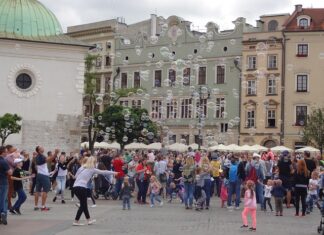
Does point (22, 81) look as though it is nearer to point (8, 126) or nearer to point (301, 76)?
point (8, 126)

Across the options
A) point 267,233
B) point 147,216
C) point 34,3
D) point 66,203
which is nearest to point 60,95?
point 34,3

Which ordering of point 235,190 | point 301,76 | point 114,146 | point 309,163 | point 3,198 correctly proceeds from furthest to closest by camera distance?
1. point 301,76
2. point 114,146
3. point 235,190
4. point 309,163
5. point 3,198

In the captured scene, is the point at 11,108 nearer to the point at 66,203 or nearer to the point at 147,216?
the point at 66,203

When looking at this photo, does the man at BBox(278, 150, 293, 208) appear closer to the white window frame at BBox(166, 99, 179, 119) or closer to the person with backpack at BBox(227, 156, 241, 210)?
the person with backpack at BBox(227, 156, 241, 210)

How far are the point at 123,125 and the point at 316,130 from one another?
14984 millimetres

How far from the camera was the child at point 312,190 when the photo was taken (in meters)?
18.6

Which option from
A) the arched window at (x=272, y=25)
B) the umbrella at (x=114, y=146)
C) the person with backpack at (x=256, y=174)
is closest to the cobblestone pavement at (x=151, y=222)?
the person with backpack at (x=256, y=174)

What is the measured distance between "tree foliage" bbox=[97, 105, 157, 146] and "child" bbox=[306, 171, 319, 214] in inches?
1149

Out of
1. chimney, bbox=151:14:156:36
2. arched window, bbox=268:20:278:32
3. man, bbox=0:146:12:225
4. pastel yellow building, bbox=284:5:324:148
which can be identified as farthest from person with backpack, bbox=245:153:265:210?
chimney, bbox=151:14:156:36

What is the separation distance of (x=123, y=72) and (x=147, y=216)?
52215mm

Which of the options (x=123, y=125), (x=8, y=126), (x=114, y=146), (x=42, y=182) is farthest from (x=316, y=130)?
(x=42, y=182)

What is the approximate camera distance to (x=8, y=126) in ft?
111

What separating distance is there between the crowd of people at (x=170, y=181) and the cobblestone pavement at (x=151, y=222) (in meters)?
0.43

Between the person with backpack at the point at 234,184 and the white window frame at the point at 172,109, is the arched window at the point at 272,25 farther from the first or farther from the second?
the person with backpack at the point at 234,184
